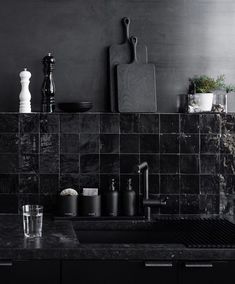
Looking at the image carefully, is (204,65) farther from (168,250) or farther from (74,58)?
(168,250)

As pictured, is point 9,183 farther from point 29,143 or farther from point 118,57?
point 118,57

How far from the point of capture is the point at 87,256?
7.94 ft

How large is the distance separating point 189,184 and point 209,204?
160 millimetres

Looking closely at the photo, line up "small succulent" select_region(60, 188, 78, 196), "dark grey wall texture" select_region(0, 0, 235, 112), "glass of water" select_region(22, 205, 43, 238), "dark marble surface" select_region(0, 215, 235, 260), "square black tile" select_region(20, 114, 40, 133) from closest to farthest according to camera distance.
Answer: "dark marble surface" select_region(0, 215, 235, 260) → "glass of water" select_region(22, 205, 43, 238) → "small succulent" select_region(60, 188, 78, 196) → "square black tile" select_region(20, 114, 40, 133) → "dark grey wall texture" select_region(0, 0, 235, 112)

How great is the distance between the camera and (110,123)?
10.7 feet

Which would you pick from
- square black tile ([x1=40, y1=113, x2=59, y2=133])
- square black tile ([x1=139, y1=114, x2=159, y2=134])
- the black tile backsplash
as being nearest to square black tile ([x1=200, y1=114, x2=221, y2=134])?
the black tile backsplash

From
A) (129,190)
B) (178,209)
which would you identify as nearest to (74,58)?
(129,190)

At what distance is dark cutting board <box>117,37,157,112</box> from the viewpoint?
10.7 feet

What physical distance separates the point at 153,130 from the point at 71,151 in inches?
18.6

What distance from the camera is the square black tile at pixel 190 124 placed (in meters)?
3.27

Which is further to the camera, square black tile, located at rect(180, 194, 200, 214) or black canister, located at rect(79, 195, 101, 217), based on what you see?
square black tile, located at rect(180, 194, 200, 214)

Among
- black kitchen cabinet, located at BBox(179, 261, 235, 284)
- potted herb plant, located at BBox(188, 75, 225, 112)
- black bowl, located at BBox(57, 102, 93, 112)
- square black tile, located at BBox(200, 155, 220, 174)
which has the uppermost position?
potted herb plant, located at BBox(188, 75, 225, 112)

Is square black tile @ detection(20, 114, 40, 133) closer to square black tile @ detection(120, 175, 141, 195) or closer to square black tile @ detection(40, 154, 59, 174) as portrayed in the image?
square black tile @ detection(40, 154, 59, 174)

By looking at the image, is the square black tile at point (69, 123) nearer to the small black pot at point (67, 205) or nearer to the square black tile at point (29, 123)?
the square black tile at point (29, 123)
